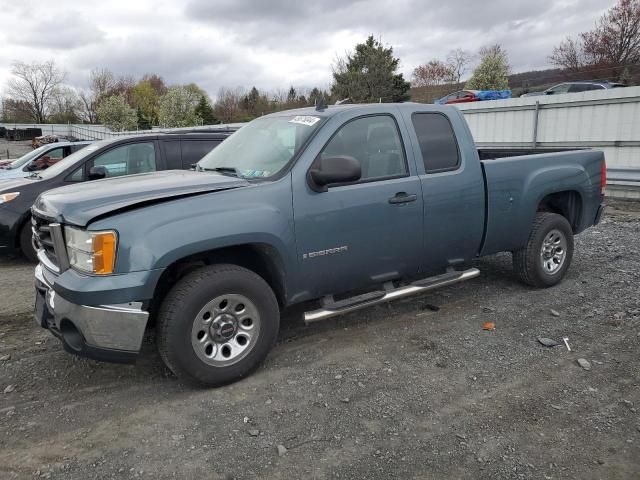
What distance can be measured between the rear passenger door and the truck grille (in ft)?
9.41

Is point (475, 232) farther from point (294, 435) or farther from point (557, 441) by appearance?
point (294, 435)

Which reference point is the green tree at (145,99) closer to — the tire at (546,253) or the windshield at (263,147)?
the windshield at (263,147)

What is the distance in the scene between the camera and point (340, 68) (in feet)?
156

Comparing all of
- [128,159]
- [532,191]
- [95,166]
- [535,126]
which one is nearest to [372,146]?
[532,191]

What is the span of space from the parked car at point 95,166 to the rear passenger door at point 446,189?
13.0 ft

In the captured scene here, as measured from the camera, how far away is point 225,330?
3475mm

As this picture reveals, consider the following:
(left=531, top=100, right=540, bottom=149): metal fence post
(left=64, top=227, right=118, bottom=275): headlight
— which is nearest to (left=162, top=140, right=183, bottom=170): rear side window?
(left=64, top=227, right=118, bottom=275): headlight

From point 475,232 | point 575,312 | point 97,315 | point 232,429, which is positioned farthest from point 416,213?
point 97,315

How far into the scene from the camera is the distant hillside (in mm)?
34281

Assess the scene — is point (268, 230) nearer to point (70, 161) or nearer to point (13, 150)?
point (70, 161)

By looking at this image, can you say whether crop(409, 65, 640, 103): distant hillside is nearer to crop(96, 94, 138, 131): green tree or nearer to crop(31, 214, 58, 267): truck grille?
crop(96, 94, 138, 131): green tree

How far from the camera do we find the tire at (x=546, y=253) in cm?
526

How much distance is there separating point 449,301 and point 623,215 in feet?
20.1

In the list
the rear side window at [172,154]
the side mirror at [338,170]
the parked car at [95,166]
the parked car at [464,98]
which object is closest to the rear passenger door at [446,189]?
the side mirror at [338,170]
